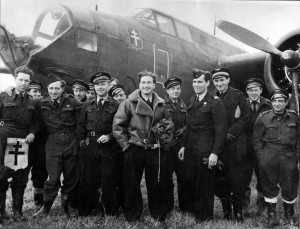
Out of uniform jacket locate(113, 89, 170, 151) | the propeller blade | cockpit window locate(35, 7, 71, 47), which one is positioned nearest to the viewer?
uniform jacket locate(113, 89, 170, 151)

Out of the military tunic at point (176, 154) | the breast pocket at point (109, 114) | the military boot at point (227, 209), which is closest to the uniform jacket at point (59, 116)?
the breast pocket at point (109, 114)

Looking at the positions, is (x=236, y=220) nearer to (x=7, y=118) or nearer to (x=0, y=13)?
(x=7, y=118)

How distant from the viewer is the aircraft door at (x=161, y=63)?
8.27 metres

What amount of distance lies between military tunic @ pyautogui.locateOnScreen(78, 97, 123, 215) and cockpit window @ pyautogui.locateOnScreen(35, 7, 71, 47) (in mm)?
2533

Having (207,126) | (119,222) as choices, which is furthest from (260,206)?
(119,222)

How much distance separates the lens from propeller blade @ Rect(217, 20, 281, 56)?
746 cm

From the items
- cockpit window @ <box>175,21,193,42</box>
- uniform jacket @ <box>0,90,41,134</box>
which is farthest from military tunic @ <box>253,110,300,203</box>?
cockpit window @ <box>175,21,193,42</box>

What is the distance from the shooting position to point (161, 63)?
8.43 meters

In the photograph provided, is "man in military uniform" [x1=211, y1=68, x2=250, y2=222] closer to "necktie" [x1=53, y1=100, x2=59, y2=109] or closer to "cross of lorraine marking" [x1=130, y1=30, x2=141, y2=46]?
"necktie" [x1=53, y1=100, x2=59, y2=109]

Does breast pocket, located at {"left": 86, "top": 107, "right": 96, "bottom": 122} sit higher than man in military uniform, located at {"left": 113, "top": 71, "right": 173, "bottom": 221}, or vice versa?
breast pocket, located at {"left": 86, "top": 107, "right": 96, "bottom": 122}

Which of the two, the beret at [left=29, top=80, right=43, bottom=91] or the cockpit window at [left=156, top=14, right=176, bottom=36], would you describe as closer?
the beret at [left=29, top=80, right=43, bottom=91]

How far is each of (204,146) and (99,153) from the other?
1.56 metres

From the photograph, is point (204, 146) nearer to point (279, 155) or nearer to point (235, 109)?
point (235, 109)

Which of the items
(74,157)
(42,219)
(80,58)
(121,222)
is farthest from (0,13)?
(121,222)
